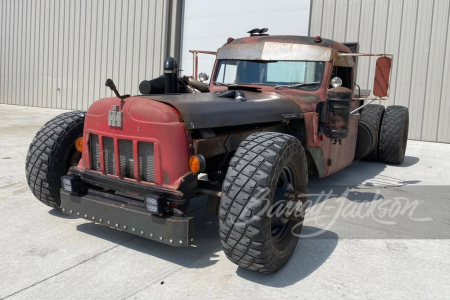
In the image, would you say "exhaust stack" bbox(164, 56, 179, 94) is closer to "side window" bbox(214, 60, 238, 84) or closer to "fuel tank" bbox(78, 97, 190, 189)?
"side window" bbox(214, 60, 238, 84)

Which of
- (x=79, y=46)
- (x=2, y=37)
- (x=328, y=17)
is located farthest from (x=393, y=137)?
(x=2, y=37)

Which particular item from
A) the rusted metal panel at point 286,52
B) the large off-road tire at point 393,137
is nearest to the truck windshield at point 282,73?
the rusted metal panel at point 286,52

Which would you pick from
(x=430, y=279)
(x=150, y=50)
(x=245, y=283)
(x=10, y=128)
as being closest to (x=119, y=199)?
(x=245, y=283)

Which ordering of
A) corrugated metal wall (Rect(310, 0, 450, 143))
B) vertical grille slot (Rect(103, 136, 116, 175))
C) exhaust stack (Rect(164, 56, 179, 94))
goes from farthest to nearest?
corrugated metal wall (Rect(310, 0, 450, 143)) < exhaust stack (Rect(164, 56, 179, 94)) < vertical grille slot (Rect(103, 136, 116, 175))

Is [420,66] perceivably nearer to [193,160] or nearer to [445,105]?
[445,105]

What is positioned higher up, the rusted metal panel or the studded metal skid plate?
the rusted metal panel

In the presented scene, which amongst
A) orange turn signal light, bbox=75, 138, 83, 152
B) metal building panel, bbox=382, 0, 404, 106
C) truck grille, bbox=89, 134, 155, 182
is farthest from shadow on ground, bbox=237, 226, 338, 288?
metal building panel, bbox=382, 0, 404, 106

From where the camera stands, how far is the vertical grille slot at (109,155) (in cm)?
355

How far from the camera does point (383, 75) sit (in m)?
4.84

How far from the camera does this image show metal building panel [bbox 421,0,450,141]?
33.0 feet

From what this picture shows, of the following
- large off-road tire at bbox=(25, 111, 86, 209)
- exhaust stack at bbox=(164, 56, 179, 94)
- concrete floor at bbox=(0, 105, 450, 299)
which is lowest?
concrete floor at bbox=(0, 105, 450, 299)

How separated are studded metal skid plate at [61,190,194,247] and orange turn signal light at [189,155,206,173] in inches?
13.9

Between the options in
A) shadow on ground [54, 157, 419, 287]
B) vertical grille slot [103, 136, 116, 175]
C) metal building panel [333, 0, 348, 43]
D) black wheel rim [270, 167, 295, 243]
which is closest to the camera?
shadow on ground [54, 157, 419, 287]

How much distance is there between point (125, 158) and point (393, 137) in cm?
522
